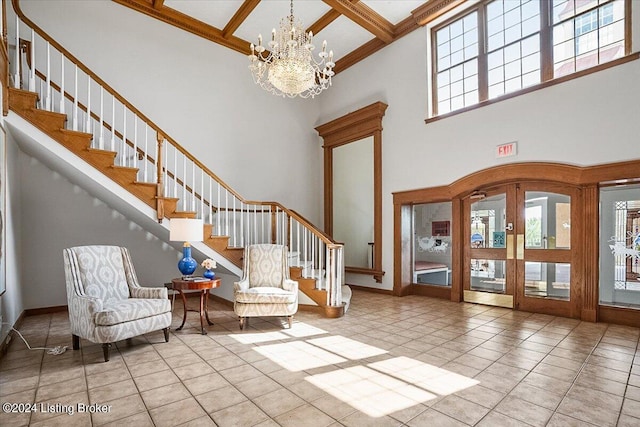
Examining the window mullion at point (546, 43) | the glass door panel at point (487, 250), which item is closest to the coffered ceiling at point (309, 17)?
the window mullion at point (546, 43)

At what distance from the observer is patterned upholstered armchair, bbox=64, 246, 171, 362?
10.4 feet

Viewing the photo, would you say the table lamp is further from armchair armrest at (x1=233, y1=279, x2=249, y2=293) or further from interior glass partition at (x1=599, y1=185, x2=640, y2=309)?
interior glass partition at (x1=599, y1=185, x2=640, y2=309)

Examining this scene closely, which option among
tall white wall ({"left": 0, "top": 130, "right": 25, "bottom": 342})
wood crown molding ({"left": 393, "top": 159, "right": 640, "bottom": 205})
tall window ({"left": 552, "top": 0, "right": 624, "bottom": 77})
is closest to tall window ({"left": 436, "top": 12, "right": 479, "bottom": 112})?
tall window ({"left": 552, "top": 0, "right": 624, "bottom": 77})

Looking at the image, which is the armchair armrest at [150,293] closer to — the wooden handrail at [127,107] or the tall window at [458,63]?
the wooden handrail at [127,107]

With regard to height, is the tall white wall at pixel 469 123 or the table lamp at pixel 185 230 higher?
the tall white wall at pixel 469 123

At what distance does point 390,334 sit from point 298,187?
4807 mm

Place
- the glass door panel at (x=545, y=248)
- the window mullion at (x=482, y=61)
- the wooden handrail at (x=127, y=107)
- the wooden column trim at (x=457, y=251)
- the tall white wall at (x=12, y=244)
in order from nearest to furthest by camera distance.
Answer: the tall white wall at (x=12, y=244) < the wooden handrail at (x=127, y=107) < the glass door panel at (x=545, y=248) < the window mullion at (x=482, y=61) < the wooden column trim at (x=457, y=251)

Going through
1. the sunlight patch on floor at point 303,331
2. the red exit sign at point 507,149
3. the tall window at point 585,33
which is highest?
the tall window at point 585,33

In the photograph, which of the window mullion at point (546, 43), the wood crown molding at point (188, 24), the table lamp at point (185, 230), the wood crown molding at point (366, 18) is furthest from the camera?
the wood crown molding at point (188, 24)

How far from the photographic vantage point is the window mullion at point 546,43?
4.86m

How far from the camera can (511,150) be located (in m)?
5.07

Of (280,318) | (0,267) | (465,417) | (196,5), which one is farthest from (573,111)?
(0,267)

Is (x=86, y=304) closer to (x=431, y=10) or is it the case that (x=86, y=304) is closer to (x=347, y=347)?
(x=347, y=347)

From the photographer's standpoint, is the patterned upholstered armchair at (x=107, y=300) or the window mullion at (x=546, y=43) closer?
the patterned upholstered armchair at (x=107, y=300)
